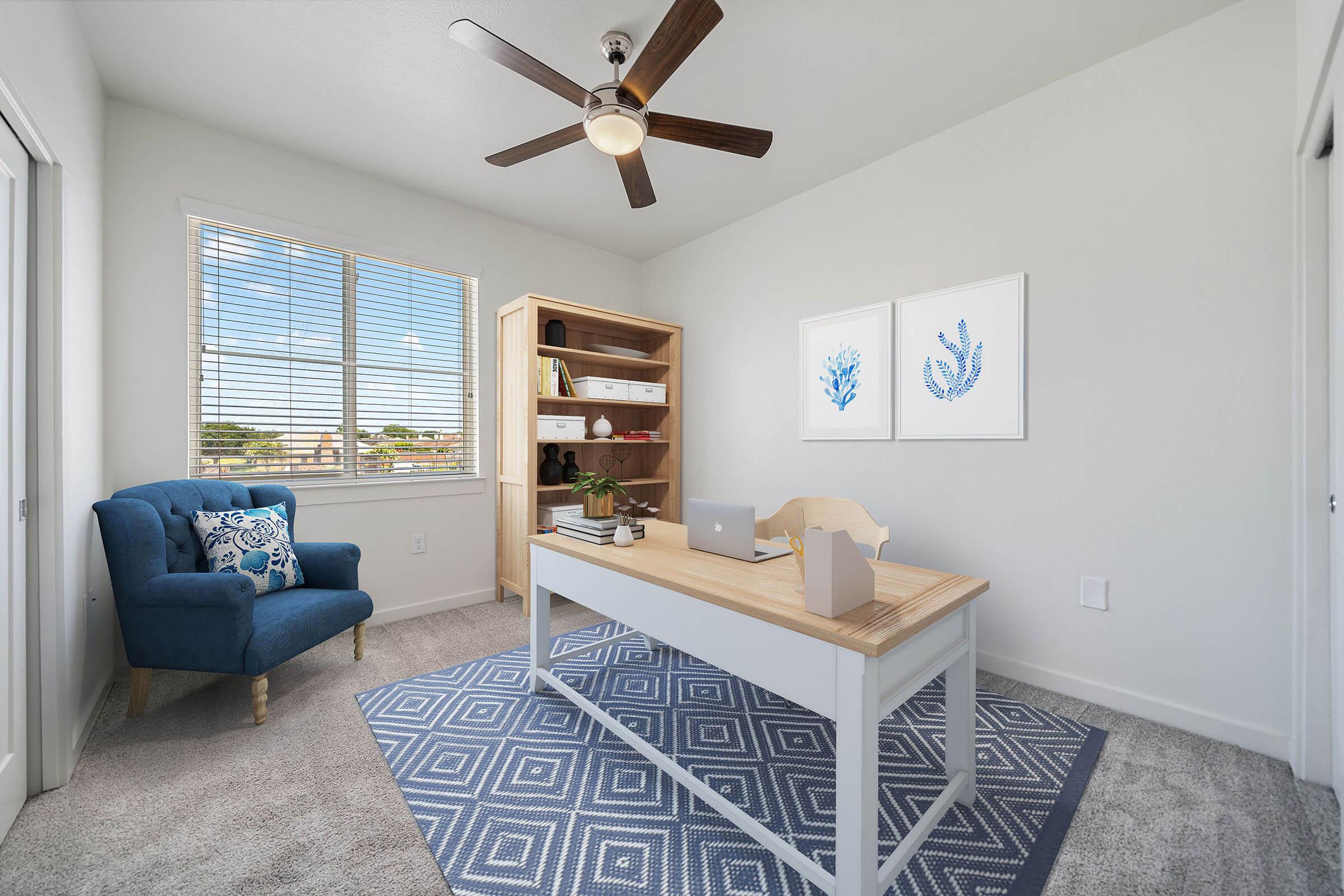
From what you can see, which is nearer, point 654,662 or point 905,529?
point 654,662

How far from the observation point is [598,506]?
88.0 inches

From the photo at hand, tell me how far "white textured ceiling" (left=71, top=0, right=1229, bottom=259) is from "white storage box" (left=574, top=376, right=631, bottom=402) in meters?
1.27

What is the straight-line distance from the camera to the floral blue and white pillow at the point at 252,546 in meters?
2.34

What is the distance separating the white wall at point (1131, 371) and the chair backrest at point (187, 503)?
323cm

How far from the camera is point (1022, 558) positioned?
2.45 meters

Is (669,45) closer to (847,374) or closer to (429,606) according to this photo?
(847,374)

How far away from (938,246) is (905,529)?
145cm

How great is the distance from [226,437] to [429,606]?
1.46 m

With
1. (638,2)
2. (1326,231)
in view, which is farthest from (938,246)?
(638,2)

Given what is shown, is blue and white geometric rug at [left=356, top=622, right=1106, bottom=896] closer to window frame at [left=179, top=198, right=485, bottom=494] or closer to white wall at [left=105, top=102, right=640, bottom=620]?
white wall at [left=105, top=102, right=640, bottom=620]

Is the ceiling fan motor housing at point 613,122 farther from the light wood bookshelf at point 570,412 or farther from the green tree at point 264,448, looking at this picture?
the green tree at point 264,448

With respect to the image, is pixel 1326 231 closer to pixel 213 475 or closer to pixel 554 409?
pixel 554 409

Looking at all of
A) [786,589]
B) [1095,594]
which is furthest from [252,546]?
[1095,594]

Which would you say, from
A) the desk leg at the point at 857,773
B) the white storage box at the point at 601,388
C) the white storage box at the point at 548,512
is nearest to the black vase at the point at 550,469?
the white storage box at the point at 548,512
